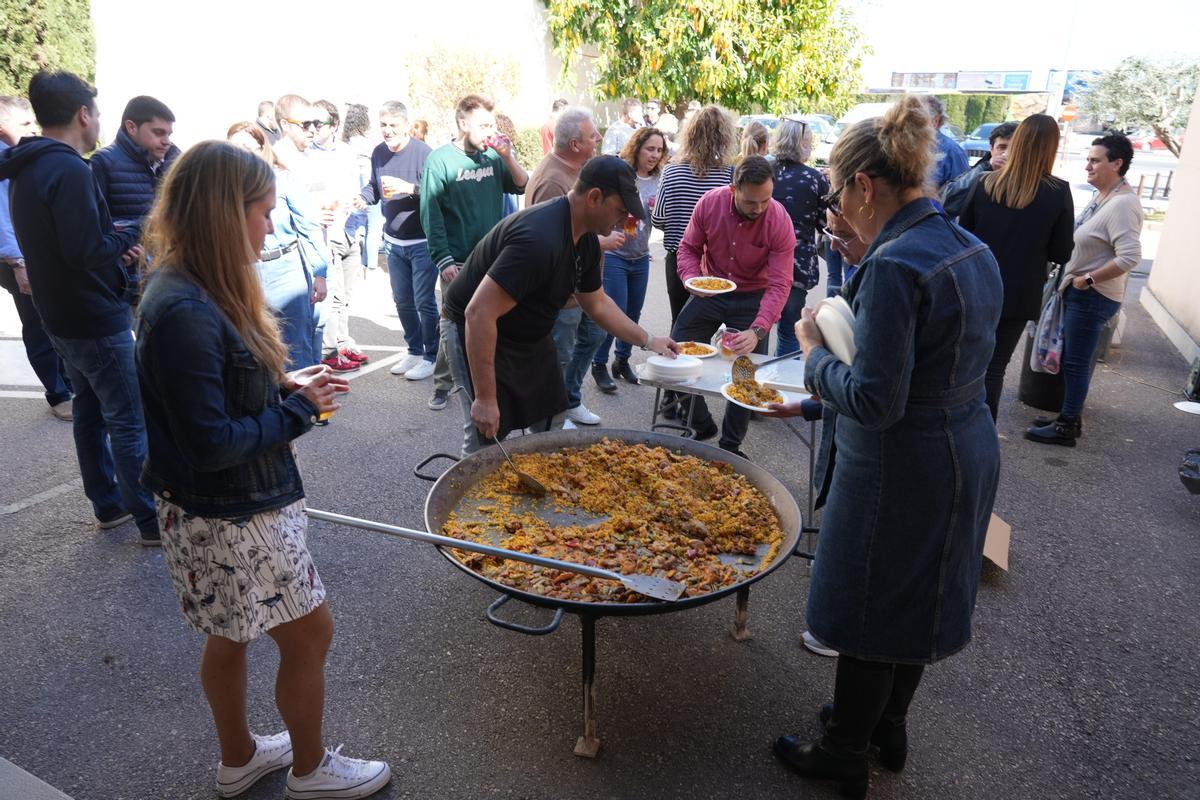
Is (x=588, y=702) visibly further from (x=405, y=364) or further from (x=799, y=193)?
(x=405, y=364)

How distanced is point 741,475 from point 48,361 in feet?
16.2

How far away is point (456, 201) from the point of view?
16.8ft

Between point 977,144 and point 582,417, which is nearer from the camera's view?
point 582,417

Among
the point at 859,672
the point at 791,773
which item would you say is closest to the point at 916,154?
the point at 859,672

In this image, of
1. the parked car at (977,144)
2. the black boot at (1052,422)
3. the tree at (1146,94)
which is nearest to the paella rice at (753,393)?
the black boot at (1052,422)

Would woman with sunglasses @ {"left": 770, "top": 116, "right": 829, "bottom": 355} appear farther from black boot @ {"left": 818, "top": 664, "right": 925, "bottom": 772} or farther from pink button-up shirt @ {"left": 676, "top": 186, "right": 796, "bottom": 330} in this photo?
black boot @ {"left": 818, "top": 664, "right": 925, "bottom": 772}

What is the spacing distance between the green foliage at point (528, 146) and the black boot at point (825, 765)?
1503cm

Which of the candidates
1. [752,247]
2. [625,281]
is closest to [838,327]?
[752,247]

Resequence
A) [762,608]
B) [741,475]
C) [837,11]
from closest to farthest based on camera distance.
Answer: [741,475] → [762,608] → [837,11]

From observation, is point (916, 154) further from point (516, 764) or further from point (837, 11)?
point (837, 11)

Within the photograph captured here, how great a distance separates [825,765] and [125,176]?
4155 millimetres

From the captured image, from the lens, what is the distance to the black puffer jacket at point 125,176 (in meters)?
3.84

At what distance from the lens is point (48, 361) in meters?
5.25

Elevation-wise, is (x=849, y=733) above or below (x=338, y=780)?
above
